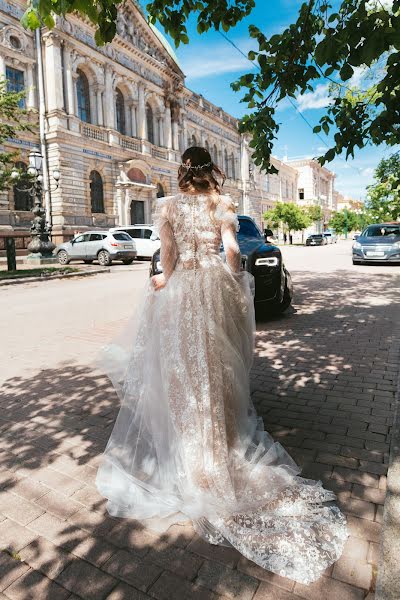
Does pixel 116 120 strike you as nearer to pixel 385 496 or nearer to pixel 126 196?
pixel 126 196

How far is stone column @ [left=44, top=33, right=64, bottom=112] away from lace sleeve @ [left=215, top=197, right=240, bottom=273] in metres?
28.1

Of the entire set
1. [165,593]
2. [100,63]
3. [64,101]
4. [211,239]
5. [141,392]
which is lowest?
[165,593]

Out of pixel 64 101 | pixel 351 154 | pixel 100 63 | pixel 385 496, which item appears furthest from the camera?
pixel 100 63

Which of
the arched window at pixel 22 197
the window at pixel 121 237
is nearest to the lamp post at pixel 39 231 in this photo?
the window at pixel 121 237

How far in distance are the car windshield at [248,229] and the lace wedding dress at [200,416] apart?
16.6ft

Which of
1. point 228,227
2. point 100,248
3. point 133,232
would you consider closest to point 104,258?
point 100,248

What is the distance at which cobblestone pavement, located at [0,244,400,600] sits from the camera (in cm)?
193

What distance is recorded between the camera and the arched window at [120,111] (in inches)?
1306

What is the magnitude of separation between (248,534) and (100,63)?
112 feet

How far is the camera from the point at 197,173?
270 centimetres

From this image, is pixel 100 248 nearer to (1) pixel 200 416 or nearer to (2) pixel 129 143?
(2) pixel 129 143

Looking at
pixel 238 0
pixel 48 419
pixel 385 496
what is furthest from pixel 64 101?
pixel 385 496

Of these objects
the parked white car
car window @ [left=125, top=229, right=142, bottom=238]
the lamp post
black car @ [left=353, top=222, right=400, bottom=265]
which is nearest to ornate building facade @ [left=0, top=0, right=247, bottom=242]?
the lamp post

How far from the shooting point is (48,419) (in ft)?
12.2
